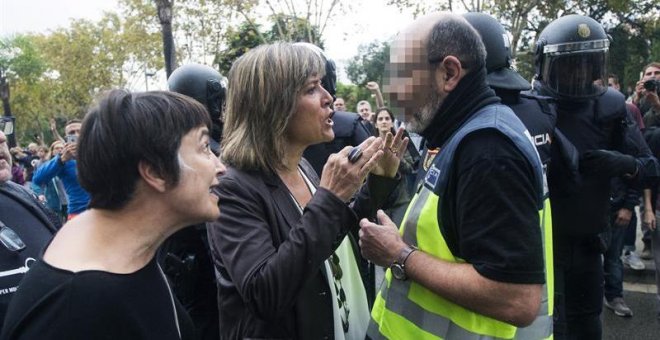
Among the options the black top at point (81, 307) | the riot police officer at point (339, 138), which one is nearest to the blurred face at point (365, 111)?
the riot police officer at point (339, 138)

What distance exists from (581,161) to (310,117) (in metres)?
2.04

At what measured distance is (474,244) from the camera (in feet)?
4.93

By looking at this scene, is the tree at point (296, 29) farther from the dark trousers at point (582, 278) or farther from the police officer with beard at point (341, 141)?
the dark trousers at point (582, 278)

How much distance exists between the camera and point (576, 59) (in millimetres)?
3291

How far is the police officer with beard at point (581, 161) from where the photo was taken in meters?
3.18

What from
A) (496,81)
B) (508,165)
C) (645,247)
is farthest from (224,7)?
(508,165)

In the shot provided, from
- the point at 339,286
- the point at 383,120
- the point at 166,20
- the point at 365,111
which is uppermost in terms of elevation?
the point at 166,20

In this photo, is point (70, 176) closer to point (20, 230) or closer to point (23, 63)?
point (20, 230)

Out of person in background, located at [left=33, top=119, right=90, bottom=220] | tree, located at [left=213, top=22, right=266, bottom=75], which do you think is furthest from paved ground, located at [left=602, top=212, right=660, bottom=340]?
tree, located at [left=213, top=22, right=266, bottom=75]

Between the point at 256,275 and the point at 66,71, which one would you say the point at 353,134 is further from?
the point at 66,71

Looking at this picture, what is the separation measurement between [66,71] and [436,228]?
39.0 meters

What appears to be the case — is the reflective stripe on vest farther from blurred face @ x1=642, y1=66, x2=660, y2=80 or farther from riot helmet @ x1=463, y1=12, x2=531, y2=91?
blurred face @ x1=642, y1=66, x2=660, y2=80

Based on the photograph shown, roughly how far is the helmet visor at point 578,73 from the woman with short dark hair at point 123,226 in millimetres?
2542

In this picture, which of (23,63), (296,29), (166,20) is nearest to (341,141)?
(166,20)
